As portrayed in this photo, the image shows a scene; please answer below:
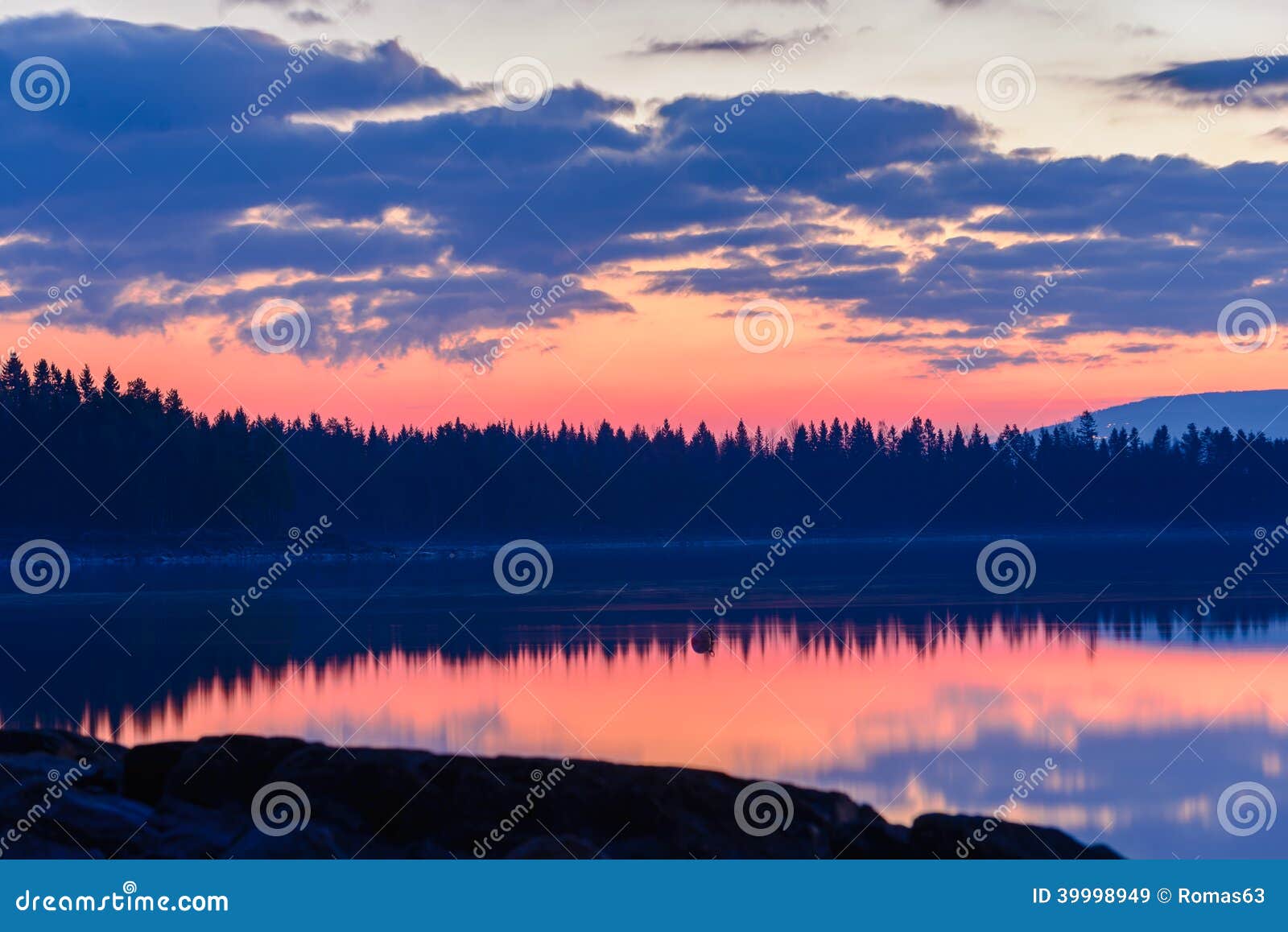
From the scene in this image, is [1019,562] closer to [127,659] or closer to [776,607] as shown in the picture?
[776,607]

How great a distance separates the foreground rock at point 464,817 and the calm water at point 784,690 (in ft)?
13.6

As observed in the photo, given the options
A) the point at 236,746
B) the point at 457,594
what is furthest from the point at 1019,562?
the point at 236,746

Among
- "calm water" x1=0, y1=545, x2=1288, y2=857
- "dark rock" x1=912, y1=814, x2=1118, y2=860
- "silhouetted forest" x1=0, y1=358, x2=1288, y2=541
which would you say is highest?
"silhouetted forest" x1=0, y1=358, x2=1288, y2=541

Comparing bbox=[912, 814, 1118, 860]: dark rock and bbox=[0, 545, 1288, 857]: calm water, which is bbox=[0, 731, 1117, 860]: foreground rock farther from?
bbox=[0, 545, 1288, 857]: calm water

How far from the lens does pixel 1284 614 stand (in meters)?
43.2

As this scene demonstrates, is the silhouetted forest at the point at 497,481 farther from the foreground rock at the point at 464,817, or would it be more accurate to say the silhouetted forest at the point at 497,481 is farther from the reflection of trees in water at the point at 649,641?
the foreground rock at the point at 464,817

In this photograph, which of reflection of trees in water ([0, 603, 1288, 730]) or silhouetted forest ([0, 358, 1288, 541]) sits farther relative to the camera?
silhouetted forest ([0, 358, 1288, 541])

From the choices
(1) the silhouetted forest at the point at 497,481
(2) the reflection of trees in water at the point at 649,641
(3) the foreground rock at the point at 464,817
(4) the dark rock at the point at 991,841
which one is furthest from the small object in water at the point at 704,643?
(1) the silhouetted forest at the point at 497,481

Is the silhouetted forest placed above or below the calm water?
above

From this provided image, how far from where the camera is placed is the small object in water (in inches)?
1337

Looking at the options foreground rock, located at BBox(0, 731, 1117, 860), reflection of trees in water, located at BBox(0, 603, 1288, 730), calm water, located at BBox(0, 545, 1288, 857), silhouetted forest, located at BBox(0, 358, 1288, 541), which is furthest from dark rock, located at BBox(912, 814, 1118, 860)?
silhouetted forest, located at BBox(0, 358, 1288, 541)

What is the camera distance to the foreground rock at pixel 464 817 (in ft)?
43.5

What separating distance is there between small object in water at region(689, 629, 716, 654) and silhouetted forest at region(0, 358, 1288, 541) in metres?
81.2

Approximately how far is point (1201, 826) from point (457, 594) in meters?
42.8
